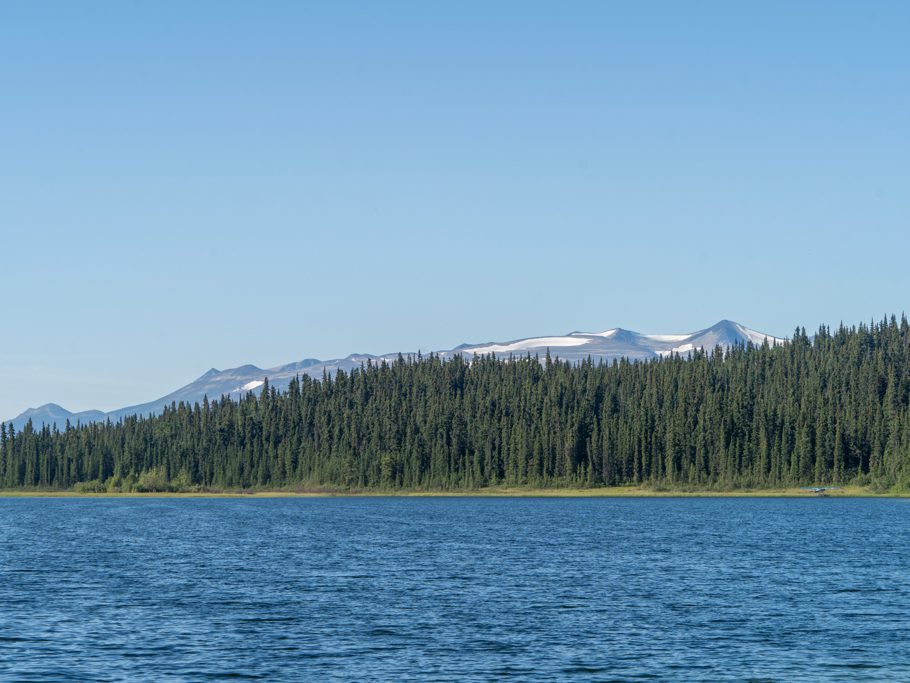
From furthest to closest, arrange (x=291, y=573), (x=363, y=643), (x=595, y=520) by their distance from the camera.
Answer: (x=595, y=520) → (x=291, y=573) → (x=363, y=643)

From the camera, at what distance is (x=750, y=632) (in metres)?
61.7

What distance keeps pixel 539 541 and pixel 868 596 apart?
53282 mm

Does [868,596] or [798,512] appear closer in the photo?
[868,596]

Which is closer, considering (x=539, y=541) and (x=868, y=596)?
(x=868, y=596)

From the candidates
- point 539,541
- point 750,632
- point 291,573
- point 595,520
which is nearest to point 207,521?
point 595,520

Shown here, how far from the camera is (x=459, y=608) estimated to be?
7081 cm

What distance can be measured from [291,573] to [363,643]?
34.0 m

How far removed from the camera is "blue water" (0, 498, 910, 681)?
53.3 meters

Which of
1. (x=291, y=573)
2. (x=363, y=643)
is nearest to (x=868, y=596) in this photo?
(x=363, y=643)

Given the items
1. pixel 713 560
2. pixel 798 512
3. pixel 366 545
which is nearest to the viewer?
pixel 713 560

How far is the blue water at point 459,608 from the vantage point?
53281 millimetres

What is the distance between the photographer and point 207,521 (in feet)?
588

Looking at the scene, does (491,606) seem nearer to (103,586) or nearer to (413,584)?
(413,584)

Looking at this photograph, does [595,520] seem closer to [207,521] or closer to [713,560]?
[207,521]
